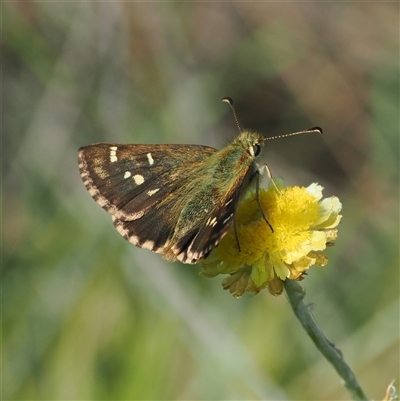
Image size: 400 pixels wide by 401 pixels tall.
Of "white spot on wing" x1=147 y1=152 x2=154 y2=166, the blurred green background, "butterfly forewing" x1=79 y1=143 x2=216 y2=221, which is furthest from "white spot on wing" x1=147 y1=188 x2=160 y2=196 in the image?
the blurred green background

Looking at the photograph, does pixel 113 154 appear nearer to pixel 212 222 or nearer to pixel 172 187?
pixel 172 187

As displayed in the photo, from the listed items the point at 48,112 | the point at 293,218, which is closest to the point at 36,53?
the point at 48,112

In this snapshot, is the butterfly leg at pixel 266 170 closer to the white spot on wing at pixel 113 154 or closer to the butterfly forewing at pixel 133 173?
the butterfly forewing at pixel 133 173

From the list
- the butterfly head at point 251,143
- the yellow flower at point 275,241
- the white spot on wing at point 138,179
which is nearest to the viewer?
the yellow flower at point 275,241

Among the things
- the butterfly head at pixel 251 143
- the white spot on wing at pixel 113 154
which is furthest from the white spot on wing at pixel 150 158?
the butterfly head at pixel 251 143

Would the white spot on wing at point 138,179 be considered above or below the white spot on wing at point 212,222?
above

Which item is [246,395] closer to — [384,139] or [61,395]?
[61,395]
